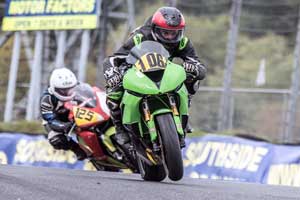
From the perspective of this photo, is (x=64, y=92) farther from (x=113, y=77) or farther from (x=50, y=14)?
(x=50, y=14)

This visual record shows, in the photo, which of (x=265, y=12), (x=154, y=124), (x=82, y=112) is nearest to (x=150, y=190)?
(x=154, y=124)

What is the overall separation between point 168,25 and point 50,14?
38.4 feet

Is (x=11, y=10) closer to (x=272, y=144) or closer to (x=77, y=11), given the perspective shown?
(x=77, y=11)

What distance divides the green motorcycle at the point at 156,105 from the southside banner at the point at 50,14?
10174 mm

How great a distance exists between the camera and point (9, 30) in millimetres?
21156

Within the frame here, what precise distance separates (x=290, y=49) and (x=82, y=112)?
19113 mm

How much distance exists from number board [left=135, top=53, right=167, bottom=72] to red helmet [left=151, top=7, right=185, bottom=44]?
39 centimetres

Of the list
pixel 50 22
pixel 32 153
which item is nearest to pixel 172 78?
pixel 32 153

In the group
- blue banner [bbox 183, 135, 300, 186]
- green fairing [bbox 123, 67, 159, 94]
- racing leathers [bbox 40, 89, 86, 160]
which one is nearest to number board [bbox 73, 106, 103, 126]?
racing leathers [bbox 40, 89, 86, 160]

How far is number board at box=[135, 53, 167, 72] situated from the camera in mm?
8484

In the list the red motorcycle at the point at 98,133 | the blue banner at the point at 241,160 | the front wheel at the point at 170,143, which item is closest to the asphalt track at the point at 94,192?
the front wheel at the point at 170,143

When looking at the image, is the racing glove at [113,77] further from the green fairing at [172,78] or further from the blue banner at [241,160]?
the blue banner at [241,160]

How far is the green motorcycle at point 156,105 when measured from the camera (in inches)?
324

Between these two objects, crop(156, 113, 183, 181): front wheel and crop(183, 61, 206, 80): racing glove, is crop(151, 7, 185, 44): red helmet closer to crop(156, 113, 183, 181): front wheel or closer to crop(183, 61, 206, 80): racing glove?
crop(183, 61, 206, 80): racing glove
